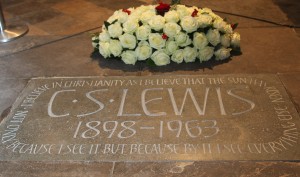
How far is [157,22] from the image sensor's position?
2.88 meters

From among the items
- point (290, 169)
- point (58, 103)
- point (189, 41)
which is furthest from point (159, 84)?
point (290, 169)

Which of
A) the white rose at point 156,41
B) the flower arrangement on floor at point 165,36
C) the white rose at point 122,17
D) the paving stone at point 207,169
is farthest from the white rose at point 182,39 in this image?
the paving stone at point 207,169

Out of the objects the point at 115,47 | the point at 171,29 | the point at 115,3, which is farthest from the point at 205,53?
the point at 115,3

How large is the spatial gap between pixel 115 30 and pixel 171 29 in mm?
469

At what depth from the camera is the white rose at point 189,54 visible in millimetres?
2938

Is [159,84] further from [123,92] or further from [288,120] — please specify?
[288,120]

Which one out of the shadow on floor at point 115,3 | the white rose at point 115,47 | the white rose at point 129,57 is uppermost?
the white rose at point 115,47

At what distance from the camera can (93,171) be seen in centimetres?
194

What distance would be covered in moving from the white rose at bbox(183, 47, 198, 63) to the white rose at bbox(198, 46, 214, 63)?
1.6 inches

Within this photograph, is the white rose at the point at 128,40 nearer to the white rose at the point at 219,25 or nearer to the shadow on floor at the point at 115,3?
the white rose at the point at 219,25

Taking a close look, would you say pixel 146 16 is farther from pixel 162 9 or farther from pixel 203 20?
pixel 203 20

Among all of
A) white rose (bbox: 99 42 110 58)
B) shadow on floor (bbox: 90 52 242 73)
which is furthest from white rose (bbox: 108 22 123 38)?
shadow on floor (bbox: 90 52 242 73)

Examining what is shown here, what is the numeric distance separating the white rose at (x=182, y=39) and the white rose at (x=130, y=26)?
1.15ft

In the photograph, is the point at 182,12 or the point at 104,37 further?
the point at 104,37
